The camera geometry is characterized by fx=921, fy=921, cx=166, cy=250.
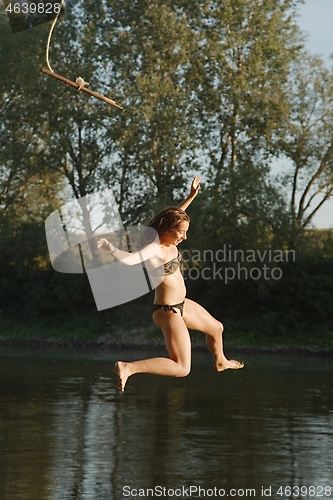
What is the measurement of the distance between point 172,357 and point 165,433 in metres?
12.2

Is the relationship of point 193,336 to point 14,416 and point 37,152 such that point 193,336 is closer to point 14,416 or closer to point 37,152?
point 37,152

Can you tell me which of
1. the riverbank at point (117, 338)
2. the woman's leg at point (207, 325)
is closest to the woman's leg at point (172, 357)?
the woman's leg at point (207, 325)

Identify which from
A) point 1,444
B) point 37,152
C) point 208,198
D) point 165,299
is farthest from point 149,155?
point 165,299

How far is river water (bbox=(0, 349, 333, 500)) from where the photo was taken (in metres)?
15.8

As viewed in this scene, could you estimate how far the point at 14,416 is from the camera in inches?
882

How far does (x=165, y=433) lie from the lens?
67.6 feet

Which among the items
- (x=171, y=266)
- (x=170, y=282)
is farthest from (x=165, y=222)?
(x=170, y=282)

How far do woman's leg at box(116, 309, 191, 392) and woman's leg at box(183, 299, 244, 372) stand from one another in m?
0.22

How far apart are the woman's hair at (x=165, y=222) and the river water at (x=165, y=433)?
7400mm

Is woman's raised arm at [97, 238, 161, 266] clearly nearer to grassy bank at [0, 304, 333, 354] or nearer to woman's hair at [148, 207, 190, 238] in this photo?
woman's hair at [148, 207, 190, 238]

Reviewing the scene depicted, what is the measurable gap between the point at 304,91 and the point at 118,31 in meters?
8.35

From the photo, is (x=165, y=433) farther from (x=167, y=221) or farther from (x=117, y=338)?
(x=117, y=338)

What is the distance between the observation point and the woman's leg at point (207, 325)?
29.6 ft

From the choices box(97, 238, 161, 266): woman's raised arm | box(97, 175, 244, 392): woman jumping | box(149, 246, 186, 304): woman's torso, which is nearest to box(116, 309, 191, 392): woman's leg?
box(97, 175, 244, 392): woman jumping
